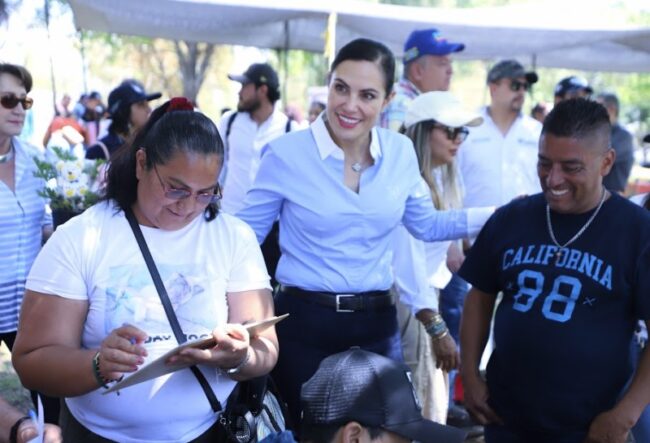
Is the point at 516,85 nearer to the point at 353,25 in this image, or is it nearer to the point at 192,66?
the point at 353,25

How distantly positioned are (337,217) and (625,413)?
1275 millimetres

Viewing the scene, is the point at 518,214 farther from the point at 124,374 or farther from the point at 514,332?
the point at 124,374

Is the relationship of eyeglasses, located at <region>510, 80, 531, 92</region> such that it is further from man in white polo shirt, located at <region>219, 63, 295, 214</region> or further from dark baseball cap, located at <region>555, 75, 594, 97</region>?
dark baseball cap, located at <region>555, 75, 594, 97</region>

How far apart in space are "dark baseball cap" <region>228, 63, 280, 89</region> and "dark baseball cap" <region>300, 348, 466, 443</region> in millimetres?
5342

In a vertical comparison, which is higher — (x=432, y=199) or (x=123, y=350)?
(x=432, y=199)

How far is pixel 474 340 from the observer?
3094mm

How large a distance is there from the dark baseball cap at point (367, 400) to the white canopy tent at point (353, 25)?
5686 millimetres

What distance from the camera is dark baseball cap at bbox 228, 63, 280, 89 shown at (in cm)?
716

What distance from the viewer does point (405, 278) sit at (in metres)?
3.67

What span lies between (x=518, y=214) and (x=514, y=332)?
1.46 ft

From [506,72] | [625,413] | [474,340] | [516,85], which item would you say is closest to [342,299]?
[474,340]

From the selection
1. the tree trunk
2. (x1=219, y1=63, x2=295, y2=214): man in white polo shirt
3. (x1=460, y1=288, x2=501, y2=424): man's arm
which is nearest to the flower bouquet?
(x1=460, y1=288, x2=501, y2=424): man's arm

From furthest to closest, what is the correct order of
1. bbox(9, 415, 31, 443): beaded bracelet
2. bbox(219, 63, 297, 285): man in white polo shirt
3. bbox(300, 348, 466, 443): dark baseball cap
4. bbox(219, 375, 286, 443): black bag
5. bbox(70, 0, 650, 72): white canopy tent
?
bbox(70, 0, 650, 72): white canopy tent → bbox(219, 63, 297, 285): man in white polo shirt → bbox(219, 375, 286, 443): black bag → bbox(9, 415, 31, 443): beaded bracelet → bbox(300, 348, 466, 443): dark baseball cap

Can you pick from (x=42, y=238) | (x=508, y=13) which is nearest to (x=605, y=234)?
(x=42, y=238)
